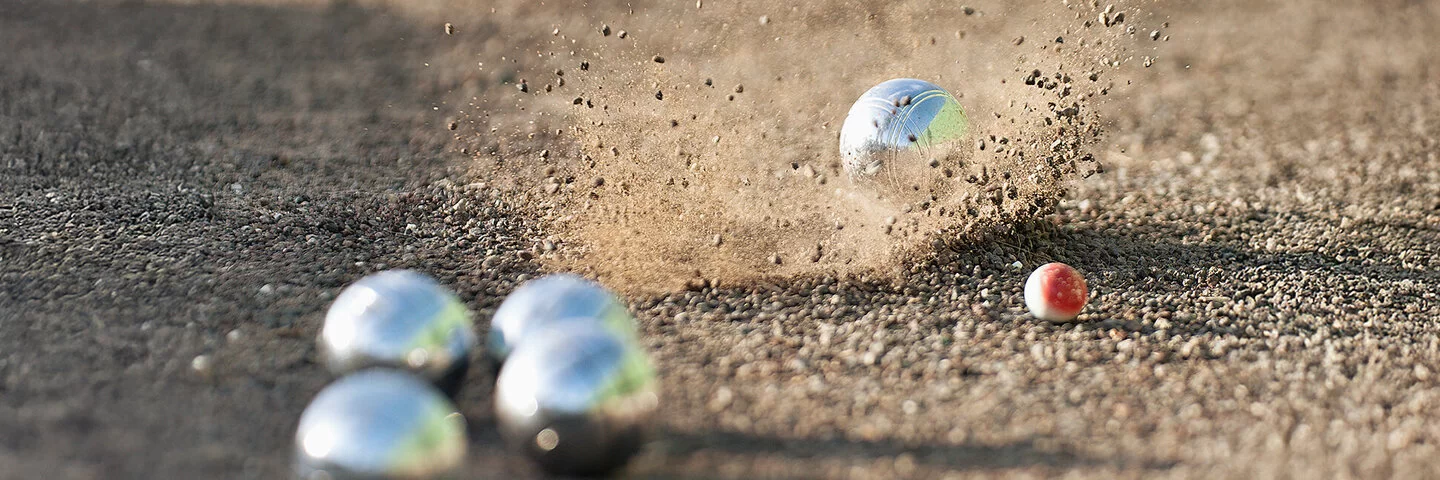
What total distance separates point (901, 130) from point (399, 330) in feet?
9.81

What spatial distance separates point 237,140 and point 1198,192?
6.51 meters

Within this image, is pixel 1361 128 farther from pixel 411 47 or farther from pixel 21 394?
pixel 21 394

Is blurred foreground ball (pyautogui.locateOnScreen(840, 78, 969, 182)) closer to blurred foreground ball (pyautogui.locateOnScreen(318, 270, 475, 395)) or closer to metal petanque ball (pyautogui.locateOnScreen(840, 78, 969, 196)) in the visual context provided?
metal petanque ball (pyautogui.locateOnScreen(840, 78, 969, 196))

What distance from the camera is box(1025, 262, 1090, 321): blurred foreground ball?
5633mm

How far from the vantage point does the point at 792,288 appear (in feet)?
19.8

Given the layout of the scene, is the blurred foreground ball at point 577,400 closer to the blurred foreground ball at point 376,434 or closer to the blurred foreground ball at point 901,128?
the blurred foreground ball at point 376,434

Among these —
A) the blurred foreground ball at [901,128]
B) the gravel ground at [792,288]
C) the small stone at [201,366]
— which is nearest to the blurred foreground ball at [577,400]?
the gravel ground at [792,288]

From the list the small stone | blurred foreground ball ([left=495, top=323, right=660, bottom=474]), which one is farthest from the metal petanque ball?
the small stone

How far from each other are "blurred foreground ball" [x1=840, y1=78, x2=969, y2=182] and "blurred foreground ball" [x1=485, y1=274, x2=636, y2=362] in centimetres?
217

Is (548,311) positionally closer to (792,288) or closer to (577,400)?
(577,400)

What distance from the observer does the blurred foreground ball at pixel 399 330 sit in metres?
4.20

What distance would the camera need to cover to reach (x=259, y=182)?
7484 mm

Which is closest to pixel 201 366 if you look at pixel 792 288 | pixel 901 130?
pixel 792 288

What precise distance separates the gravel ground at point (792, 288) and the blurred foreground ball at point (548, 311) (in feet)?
1.03
